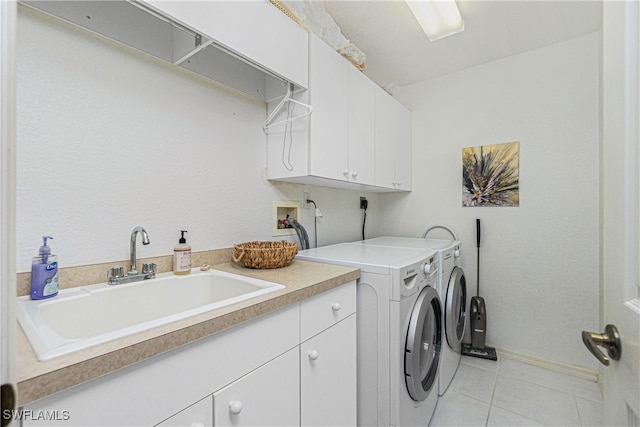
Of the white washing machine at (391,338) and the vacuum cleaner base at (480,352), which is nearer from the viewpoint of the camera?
the white washing machine at (391,338)

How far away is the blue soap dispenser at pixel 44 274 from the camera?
0.86 m

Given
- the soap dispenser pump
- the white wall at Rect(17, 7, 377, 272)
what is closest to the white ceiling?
the white wall at Rect(17, 7, 377, 272)

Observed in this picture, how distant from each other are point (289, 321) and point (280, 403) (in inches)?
10.1

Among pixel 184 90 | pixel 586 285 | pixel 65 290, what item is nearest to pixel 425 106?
pixel 586 285

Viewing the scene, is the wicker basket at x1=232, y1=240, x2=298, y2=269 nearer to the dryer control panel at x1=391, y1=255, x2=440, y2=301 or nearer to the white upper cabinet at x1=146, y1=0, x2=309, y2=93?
the dryer control panel at x1=391, y1=255, x2=440, y2=301

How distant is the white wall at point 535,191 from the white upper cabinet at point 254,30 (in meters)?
1.72

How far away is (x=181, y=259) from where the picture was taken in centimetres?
121

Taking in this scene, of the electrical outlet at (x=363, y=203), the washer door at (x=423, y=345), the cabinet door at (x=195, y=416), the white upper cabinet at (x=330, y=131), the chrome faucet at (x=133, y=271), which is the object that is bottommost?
the washer door at (x=423, y=345)

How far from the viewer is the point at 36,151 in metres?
0.92

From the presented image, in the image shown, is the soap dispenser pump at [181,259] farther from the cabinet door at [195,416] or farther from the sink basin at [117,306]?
the cabinet door at [195,416]

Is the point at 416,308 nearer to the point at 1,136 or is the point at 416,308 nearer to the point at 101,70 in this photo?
the point at 1,136

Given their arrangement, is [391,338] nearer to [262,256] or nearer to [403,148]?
[262,256]

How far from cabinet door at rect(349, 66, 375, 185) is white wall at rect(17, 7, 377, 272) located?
663 millimetres

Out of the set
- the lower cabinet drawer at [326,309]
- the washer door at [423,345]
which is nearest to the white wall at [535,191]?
the washer door at [423,345]
